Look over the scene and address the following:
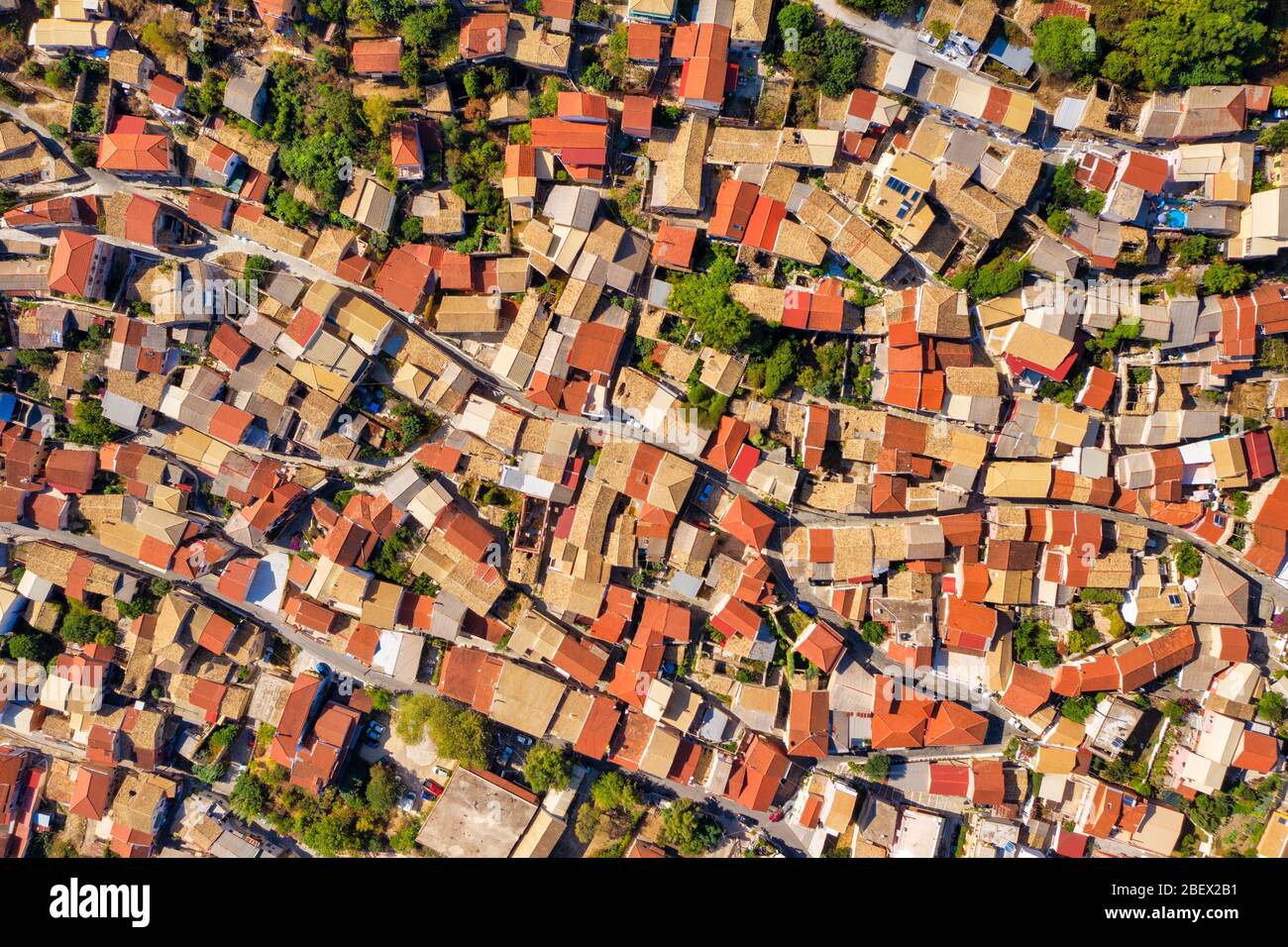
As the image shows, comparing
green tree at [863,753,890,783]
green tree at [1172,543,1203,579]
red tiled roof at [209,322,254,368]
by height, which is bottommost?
green tree at [863,753,890,783]

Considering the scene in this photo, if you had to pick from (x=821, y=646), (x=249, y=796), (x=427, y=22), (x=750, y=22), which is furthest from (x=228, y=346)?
(x=821, y=646)

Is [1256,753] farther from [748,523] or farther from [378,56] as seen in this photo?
[378,56]

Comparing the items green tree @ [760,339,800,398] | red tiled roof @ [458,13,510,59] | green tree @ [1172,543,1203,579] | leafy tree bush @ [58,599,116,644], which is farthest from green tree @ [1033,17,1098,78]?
leafy tree bush @ [58,599,116,644]

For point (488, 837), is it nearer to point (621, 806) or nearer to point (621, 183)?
point (621, 806)

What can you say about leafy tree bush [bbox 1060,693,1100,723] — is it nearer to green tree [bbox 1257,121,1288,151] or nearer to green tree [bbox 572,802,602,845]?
green tree [bbox 572,802,602,845]

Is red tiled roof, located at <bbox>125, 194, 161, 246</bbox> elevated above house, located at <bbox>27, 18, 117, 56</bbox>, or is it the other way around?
house, located at <bbox>27, 18, 117, 56</bbox>

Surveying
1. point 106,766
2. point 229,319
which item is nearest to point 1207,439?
point 229,319
